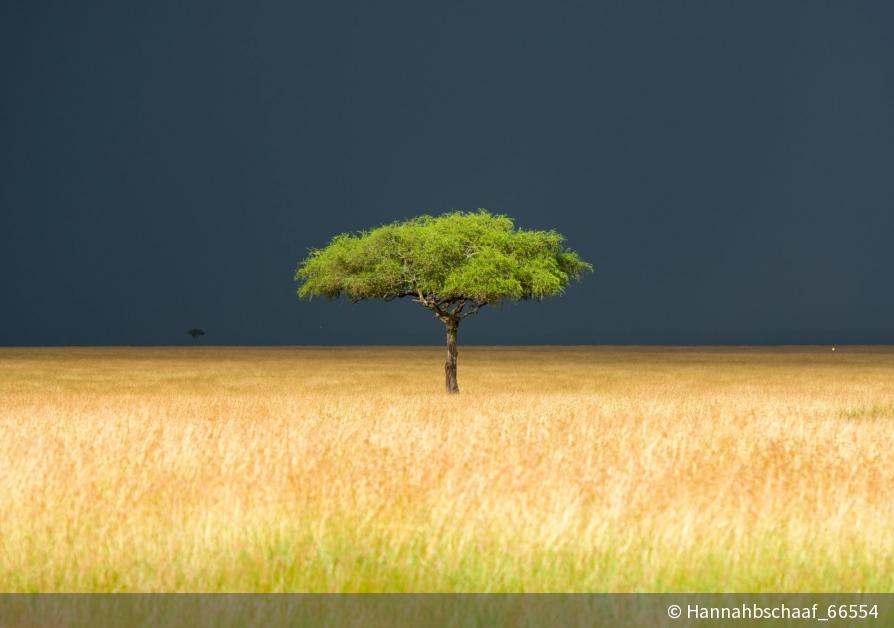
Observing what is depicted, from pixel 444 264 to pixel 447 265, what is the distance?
0.65ft

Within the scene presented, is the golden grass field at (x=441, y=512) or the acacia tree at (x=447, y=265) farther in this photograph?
the acacia tree at (x=447, y=265)

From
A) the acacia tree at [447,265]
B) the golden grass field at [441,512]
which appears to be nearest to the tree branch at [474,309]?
the acacia tree at [447,265]

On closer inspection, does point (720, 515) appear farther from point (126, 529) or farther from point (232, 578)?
point (126, 529)

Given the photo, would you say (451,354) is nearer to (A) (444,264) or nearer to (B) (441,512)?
(A) (444,264)

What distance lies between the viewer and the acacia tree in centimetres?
4172

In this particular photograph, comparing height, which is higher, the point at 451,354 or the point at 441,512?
the point at 451,354

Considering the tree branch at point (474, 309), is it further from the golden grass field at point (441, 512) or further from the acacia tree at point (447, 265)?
the golden grass field at point (441, 512)

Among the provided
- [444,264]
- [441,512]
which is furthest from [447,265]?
[441,512]

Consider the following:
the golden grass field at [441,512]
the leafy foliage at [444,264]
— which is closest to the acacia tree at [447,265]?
the leafy foliage at [444,264]

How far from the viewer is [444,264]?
1698 inches

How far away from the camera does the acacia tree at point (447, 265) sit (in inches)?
1642

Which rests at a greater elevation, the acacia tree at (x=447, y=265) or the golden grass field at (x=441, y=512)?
the acacia tree at (x=447, y=265)

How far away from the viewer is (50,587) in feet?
23.4
